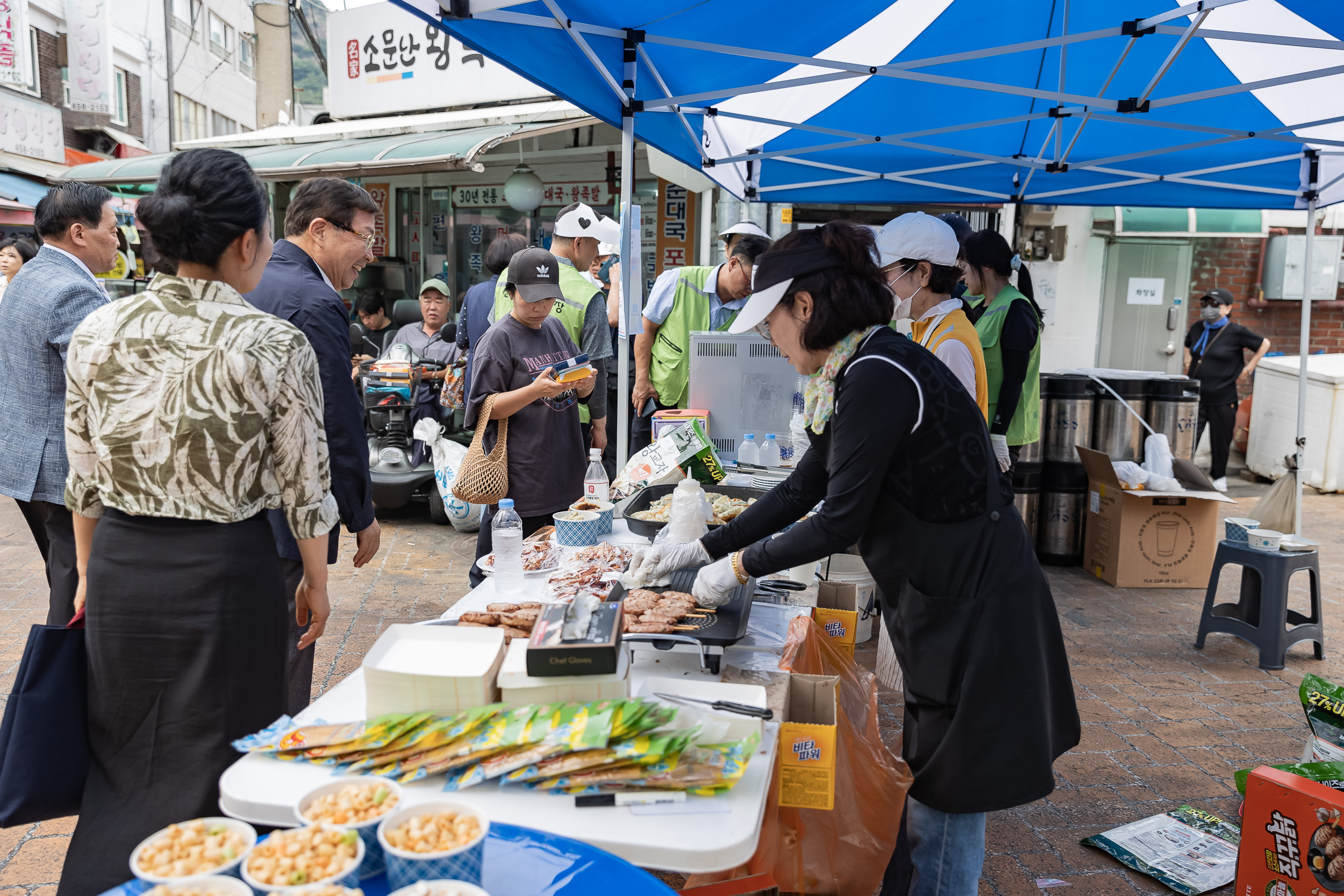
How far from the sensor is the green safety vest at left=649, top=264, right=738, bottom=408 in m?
5.29

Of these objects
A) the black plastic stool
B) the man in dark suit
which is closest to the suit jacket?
the man in dark suit

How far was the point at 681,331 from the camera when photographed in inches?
210

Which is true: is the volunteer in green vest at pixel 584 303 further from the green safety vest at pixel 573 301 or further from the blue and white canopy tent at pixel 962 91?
the blue and white canopy tent at pixel 962 91

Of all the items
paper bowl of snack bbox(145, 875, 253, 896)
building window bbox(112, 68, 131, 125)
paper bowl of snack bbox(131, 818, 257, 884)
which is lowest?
paper bowl of snack bbox(131, 818, 257, 884)

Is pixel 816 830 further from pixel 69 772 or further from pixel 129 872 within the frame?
pixel 69 772

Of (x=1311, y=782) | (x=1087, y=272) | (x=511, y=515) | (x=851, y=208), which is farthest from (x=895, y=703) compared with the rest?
(x=1087, y=272)

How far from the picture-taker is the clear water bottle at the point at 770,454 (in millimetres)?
4270

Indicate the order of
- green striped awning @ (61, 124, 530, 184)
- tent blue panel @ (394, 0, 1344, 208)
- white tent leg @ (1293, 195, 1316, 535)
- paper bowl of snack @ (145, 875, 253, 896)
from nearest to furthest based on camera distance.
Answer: paper bowl of snack @ (145, 875, 253, 896)
tent blue panel @ (394, 0, 1344, 208)
white tent leg @ (1293, 195, 1316, 535)
green striped awning @ (61, 124, 530, 184)

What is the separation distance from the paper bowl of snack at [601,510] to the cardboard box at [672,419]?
0.70 metres

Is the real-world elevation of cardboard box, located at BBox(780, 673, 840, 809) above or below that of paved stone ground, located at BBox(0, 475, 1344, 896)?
above

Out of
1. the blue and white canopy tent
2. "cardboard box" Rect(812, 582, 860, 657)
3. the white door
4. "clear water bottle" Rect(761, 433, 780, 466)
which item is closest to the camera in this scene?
"cardboard box" Rect(812, 582, 860, 657)

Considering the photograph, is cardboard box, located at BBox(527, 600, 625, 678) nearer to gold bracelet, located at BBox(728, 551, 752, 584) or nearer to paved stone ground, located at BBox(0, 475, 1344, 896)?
gold bracelet, located at BBox(728, 551, 752, 584)

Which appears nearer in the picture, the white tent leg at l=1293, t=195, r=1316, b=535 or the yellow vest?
the yellow vest

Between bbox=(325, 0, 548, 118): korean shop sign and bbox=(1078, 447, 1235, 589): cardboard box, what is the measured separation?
8230mm
